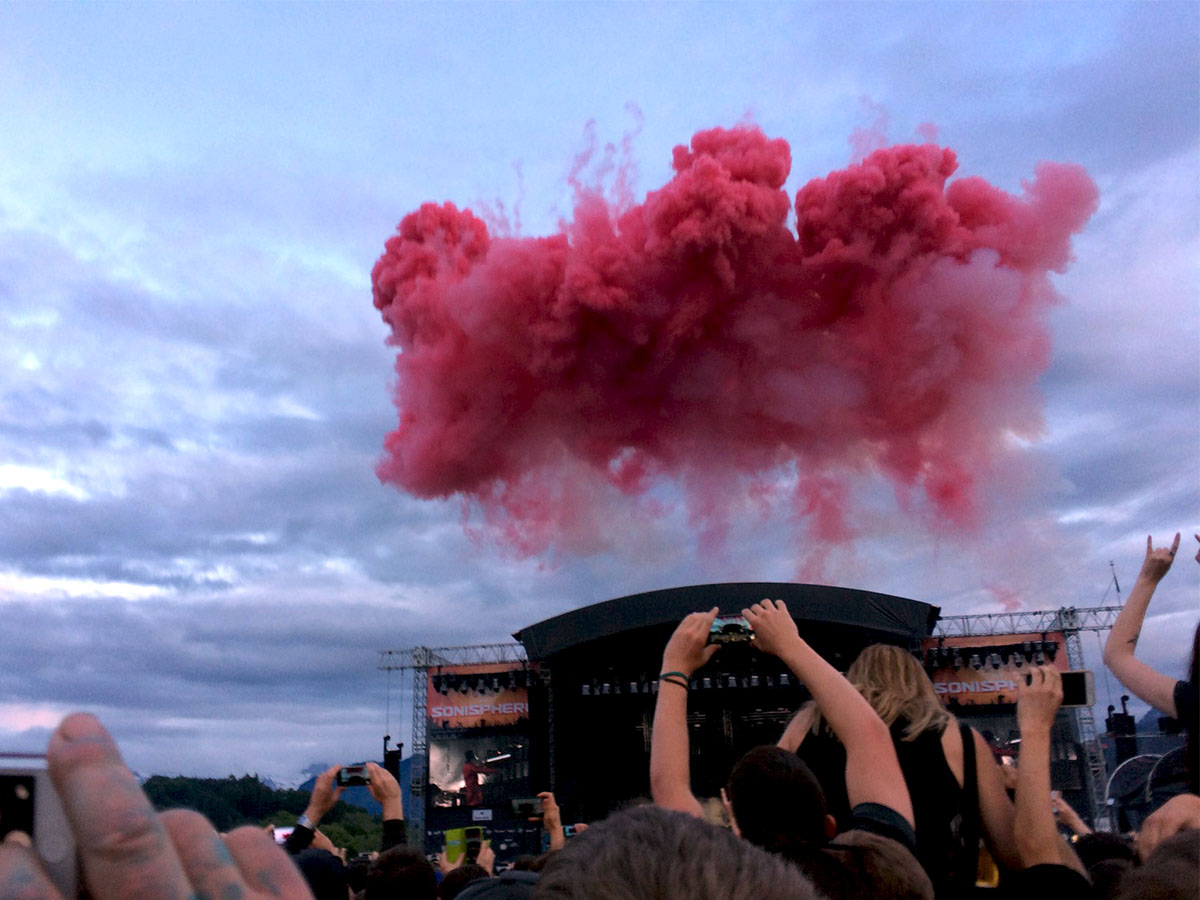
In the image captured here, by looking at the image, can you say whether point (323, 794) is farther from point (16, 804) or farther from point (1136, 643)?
point (16, 804)

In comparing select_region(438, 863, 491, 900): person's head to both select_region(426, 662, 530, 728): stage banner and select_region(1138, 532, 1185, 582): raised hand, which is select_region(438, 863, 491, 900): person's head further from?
select_region(426, 662, 530, 728): stage banner

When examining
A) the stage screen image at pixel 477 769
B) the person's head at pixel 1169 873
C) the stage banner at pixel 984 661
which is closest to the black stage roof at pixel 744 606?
the stage banner at pixel 984 661

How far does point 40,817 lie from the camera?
0.84 metres

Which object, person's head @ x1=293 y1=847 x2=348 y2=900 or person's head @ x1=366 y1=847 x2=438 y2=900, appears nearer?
person's head @ x1=366 y1=847 x2=438 y2=900

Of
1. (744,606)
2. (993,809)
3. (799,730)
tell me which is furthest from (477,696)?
(993,809)

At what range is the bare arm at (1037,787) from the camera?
2359mm

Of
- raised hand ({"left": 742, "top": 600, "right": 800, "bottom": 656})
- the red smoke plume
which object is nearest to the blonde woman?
raised hand ({"left": 742, "top": 600, "right": 800, "bottom": 656})

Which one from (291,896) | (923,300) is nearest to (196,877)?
(291,896)

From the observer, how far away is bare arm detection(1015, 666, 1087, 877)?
92.9 inches

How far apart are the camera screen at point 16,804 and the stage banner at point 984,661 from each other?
29090mm

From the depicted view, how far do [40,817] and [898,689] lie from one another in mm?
2655

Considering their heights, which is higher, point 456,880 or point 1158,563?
point 1158,563

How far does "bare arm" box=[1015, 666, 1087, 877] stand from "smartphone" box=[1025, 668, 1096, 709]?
1.54 ft

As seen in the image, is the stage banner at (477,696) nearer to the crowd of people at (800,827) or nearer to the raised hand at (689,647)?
the crowd of people at (800,827)
